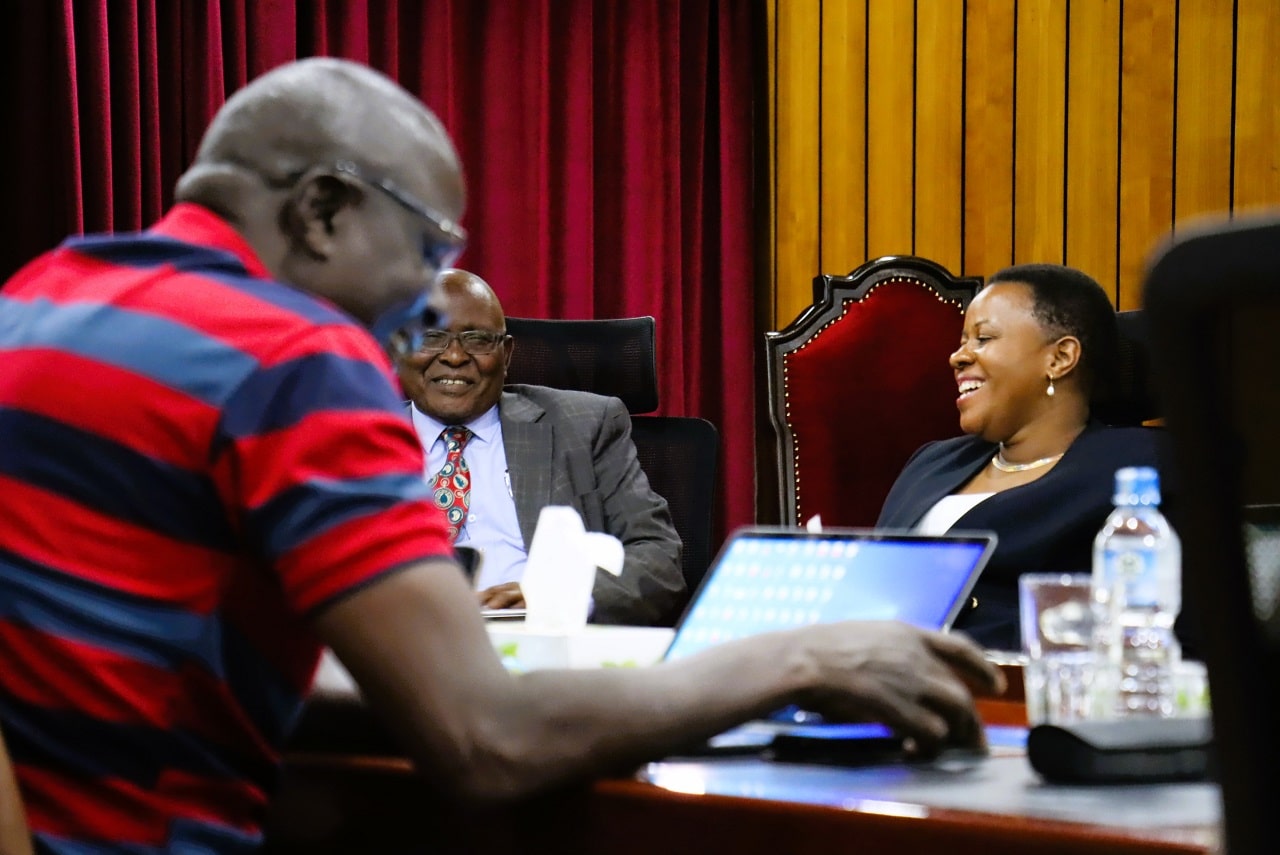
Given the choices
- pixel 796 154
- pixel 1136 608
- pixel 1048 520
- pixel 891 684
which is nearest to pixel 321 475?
pixel 891 684

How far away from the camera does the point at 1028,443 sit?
2.76 metres

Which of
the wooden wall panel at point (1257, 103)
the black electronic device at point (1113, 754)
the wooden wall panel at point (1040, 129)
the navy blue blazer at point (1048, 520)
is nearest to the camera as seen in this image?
the black electronic device at point (1113, 754)

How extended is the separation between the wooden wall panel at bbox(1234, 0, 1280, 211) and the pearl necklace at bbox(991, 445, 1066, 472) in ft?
6.11

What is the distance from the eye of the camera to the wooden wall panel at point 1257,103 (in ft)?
13.8

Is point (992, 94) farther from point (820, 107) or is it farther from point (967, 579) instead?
point (967, 579)

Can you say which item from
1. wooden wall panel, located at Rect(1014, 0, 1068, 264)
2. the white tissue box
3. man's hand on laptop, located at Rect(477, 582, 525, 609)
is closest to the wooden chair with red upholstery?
man's hand on laptop, located at Rect(477, 582, 525, 609)

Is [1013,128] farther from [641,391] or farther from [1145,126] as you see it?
[641,391]

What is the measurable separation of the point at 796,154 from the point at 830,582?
361cm

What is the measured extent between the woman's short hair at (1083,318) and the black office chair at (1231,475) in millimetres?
2246

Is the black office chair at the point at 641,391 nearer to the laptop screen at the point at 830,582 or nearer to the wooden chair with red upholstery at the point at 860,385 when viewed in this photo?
the wooden chair with red upholstery at the point at 860,385

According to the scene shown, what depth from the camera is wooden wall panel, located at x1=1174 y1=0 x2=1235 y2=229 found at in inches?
168

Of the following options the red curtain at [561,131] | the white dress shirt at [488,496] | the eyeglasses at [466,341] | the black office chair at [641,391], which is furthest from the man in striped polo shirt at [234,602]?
the red curtain at [561,131]

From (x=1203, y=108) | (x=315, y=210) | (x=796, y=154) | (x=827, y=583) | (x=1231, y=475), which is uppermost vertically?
(x=1203, y=108)

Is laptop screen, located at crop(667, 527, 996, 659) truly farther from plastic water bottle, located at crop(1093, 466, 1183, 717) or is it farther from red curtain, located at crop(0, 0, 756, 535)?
red curtain, located at crop(0, 0, 756, 535)
